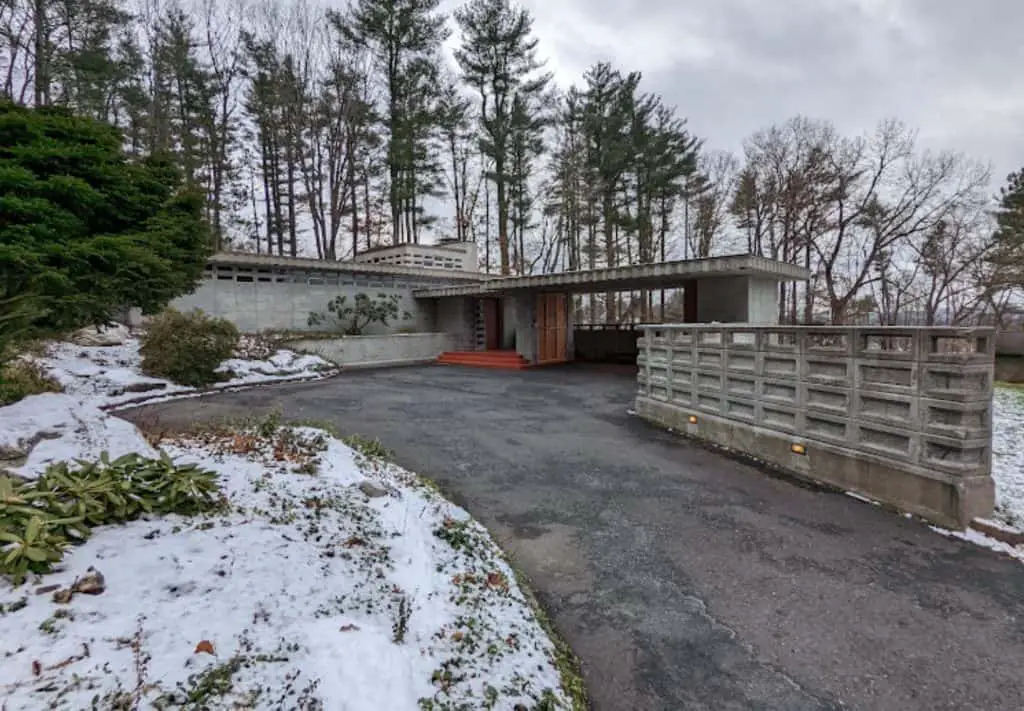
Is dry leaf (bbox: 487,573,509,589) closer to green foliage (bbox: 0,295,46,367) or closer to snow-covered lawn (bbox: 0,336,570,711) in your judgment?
snow-covered lawn (bbox: 0,336,570,711)

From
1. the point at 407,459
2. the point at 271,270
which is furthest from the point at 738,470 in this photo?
the point at 271,270

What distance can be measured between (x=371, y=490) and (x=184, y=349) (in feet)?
24.5

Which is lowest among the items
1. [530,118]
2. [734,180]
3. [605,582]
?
[605,582]

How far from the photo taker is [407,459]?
498 centimetres

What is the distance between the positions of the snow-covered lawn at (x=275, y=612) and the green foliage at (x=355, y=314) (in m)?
11.2

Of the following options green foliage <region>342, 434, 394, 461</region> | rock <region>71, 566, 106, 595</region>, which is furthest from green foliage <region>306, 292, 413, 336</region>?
rock <region>71, 566, 106, 595</region>

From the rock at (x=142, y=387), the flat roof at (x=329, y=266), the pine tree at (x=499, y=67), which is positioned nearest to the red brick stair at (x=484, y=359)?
the flat roof at (x=329, y=266)

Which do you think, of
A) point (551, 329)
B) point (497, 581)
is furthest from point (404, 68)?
point (497, 581)

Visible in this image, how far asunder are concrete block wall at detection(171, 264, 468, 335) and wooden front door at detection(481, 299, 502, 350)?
265 cm

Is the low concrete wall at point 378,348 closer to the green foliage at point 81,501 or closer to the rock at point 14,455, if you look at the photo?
the rock at point 14,455

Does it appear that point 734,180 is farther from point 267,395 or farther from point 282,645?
point 282,645

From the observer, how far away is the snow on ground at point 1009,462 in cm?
357

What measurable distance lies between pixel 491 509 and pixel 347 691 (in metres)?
2.29

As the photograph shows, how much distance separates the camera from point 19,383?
16.0 feet
